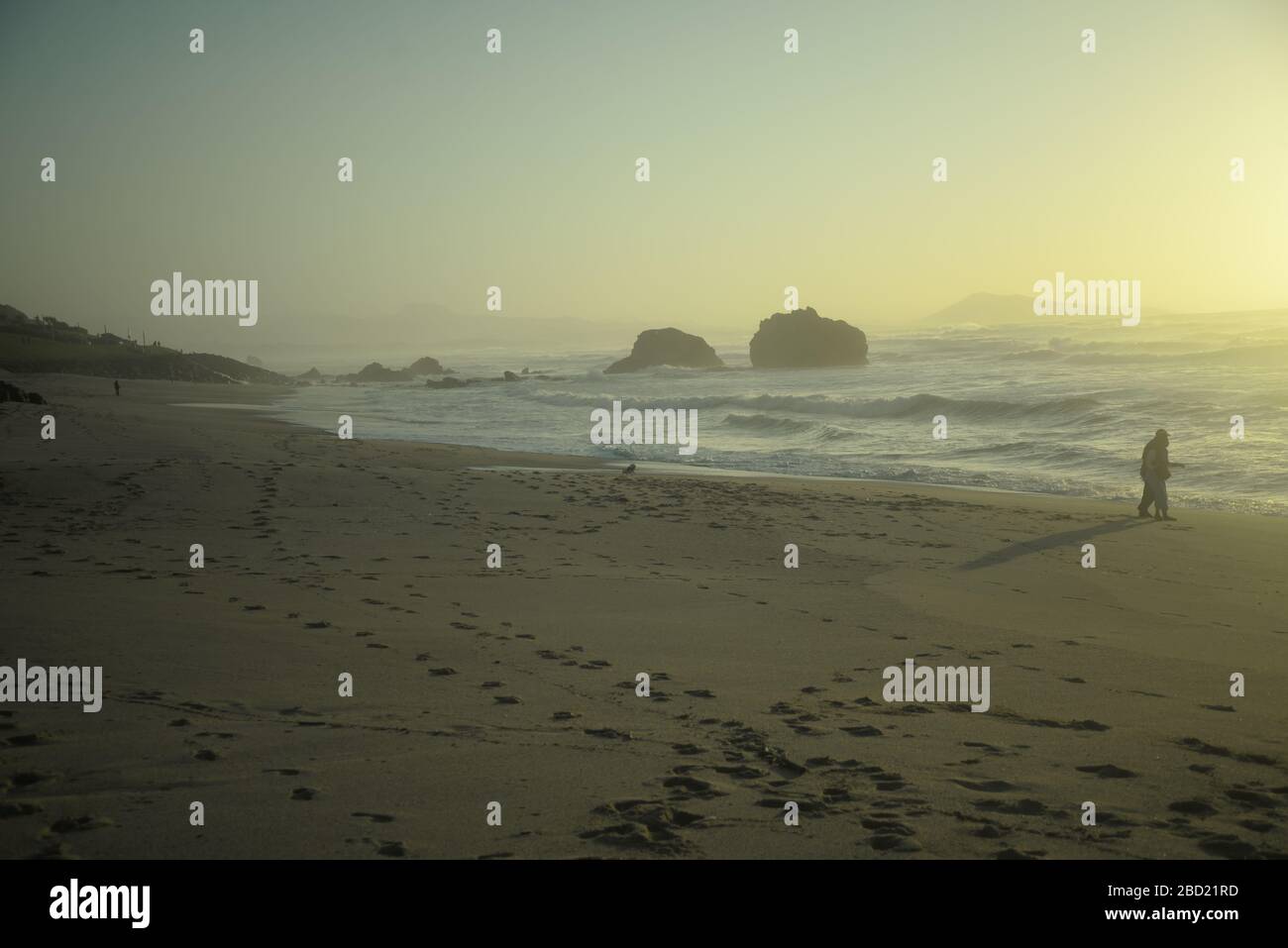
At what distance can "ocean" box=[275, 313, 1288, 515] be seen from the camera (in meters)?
22.0

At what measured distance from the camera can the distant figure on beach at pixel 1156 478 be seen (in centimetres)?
1569

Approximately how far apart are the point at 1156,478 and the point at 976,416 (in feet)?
66.2

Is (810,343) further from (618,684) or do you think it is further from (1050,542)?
(618,684)

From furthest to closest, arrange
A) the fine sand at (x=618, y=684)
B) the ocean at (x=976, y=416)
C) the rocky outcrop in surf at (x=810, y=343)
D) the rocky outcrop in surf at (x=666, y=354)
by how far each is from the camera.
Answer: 1. the rocky outcrop in surf at (x=666, y=354)
2. the rocky outcrop in surf at (x=810, y=343)
3. the ocean at (x=976, y=416)
4. the fine sand at (x=618, y=684)

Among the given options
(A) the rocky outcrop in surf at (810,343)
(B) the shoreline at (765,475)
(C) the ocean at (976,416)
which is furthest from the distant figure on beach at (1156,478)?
(A) the rocky outcrop in surf at (810,343)

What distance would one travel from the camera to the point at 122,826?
4211 mm

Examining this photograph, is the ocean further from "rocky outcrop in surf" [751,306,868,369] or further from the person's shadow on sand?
"rocky outcrop in surf" [751,306,868,369]

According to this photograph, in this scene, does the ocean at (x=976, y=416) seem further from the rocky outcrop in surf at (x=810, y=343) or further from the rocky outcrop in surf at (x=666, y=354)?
the rocky outcrop in surf at (x=666, y=354)

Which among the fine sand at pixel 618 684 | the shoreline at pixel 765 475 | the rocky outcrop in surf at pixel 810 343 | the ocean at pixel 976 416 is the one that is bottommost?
the fine sand at pixel 618 684

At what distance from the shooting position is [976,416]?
35.3m

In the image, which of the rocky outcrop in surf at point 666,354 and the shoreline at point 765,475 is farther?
the rocky outcrop in surf at point 666,354

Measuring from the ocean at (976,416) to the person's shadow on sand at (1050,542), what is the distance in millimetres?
2017

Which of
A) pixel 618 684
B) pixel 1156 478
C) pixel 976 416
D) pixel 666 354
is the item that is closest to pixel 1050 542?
pixel 1156 478

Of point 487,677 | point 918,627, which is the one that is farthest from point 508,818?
point 918,627
